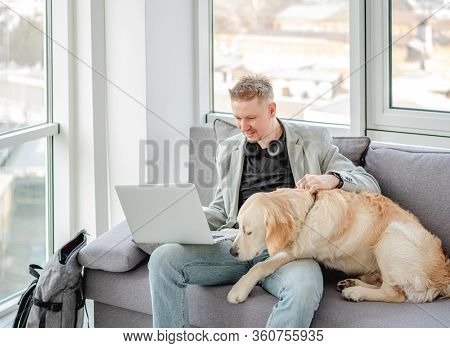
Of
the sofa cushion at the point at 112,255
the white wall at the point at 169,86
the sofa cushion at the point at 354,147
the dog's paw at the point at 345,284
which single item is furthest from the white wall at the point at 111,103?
the dog's paw at the point at 345,284

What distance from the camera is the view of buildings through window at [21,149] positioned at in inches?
139

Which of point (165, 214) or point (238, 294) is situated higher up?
point (165, 214)

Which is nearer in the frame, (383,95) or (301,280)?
(301,280)

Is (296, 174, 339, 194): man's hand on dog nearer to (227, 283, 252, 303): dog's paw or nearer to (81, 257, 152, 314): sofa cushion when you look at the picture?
(227, 283, 252, 303): dog's paw

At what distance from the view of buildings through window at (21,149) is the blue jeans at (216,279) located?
40.4 inches

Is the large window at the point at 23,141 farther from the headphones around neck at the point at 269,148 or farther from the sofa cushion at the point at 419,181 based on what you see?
the sofa cushion at the point at 419,181

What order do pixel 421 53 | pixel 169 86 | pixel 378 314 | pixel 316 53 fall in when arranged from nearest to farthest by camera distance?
pixel 378 314 → pixel 421 53 → pixel 316 53 → pixel 169 86

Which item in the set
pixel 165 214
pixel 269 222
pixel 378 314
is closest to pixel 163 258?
pixel 165 214

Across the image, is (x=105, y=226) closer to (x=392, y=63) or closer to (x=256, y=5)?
(x=256, y=5)

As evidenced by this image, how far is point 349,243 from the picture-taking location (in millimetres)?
2846

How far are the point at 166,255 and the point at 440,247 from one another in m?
0.97

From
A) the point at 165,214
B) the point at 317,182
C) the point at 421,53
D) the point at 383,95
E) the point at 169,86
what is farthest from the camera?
the point at 169,86

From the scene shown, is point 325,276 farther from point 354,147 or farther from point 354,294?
point 354,147

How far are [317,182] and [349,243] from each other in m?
0.25
